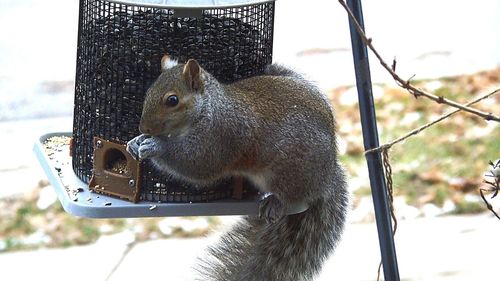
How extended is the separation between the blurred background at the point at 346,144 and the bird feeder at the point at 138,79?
348 millimetres

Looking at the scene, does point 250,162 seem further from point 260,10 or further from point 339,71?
point 339,71

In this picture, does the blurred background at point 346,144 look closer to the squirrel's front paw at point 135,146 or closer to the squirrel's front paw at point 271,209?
the squirrel's front paw at point 271,209

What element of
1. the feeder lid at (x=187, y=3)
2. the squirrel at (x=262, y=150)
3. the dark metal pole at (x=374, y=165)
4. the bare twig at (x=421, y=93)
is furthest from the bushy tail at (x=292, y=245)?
the bare twig at (x=421, y=93)

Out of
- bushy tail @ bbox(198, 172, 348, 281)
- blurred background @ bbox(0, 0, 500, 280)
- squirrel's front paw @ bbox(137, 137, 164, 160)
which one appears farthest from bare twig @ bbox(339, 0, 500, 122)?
blurred background @ bbox(0, 0, 500, 280)

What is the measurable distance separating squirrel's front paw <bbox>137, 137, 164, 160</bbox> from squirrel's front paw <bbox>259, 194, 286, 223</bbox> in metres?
0.28

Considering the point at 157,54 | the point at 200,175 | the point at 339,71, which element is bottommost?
the point at 200,175

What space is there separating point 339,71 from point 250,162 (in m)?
4.09

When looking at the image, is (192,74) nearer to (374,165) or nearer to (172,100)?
(172,100)

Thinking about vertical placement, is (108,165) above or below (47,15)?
below

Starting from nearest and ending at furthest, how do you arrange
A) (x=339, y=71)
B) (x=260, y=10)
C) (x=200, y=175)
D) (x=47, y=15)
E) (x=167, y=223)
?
(x=200, y=175) → (x=260, y=10) → (x=167, y=223) → (x=339, y=71) → (x=47, y=15)

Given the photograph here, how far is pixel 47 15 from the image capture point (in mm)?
7223

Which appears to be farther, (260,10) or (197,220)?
(197,220)

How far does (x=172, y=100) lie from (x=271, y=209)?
35cm

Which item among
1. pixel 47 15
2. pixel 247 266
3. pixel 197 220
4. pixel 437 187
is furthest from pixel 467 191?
pixel 47 15
